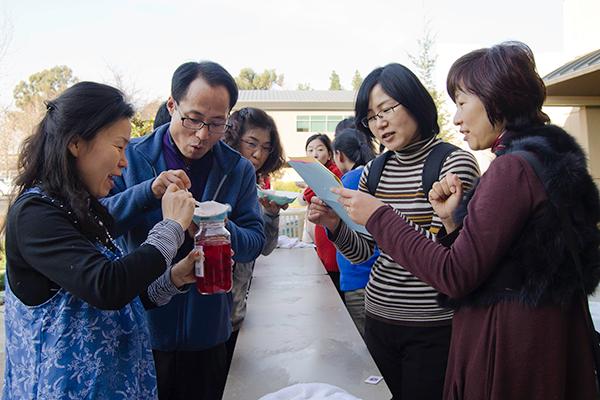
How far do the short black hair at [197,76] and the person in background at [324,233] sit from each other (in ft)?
2.61

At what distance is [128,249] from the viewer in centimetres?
185

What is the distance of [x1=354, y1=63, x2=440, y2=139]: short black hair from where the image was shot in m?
1.91

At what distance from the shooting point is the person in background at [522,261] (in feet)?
3.93

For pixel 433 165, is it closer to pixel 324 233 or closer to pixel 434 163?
pixel 434 163

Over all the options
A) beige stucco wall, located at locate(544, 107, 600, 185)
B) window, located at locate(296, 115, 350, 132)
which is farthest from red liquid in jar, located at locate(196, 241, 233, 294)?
window, located at locate(296, 115, 350, 132)

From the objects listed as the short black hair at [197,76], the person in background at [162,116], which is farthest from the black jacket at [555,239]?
the person in background at [162,116]

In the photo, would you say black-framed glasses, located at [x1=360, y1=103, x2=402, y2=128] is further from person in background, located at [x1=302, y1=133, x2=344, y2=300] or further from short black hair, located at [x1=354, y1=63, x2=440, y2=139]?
person in background, located at [x1=302, y1=133, x2=344, y2=300]

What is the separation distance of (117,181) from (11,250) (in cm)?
67

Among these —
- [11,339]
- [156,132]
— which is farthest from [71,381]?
[156,132]

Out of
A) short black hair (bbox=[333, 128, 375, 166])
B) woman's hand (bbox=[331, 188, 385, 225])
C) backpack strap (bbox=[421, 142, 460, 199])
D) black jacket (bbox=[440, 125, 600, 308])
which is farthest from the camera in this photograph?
short black hair (bbox=[333, 128, 375, 166])

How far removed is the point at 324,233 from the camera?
3.71 meters

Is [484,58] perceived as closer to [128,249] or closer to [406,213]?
[406,213]

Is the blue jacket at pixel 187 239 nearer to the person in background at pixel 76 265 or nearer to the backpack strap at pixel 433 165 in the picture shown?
the person in background at pixel 76 265

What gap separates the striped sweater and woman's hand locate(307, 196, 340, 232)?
4 cm
